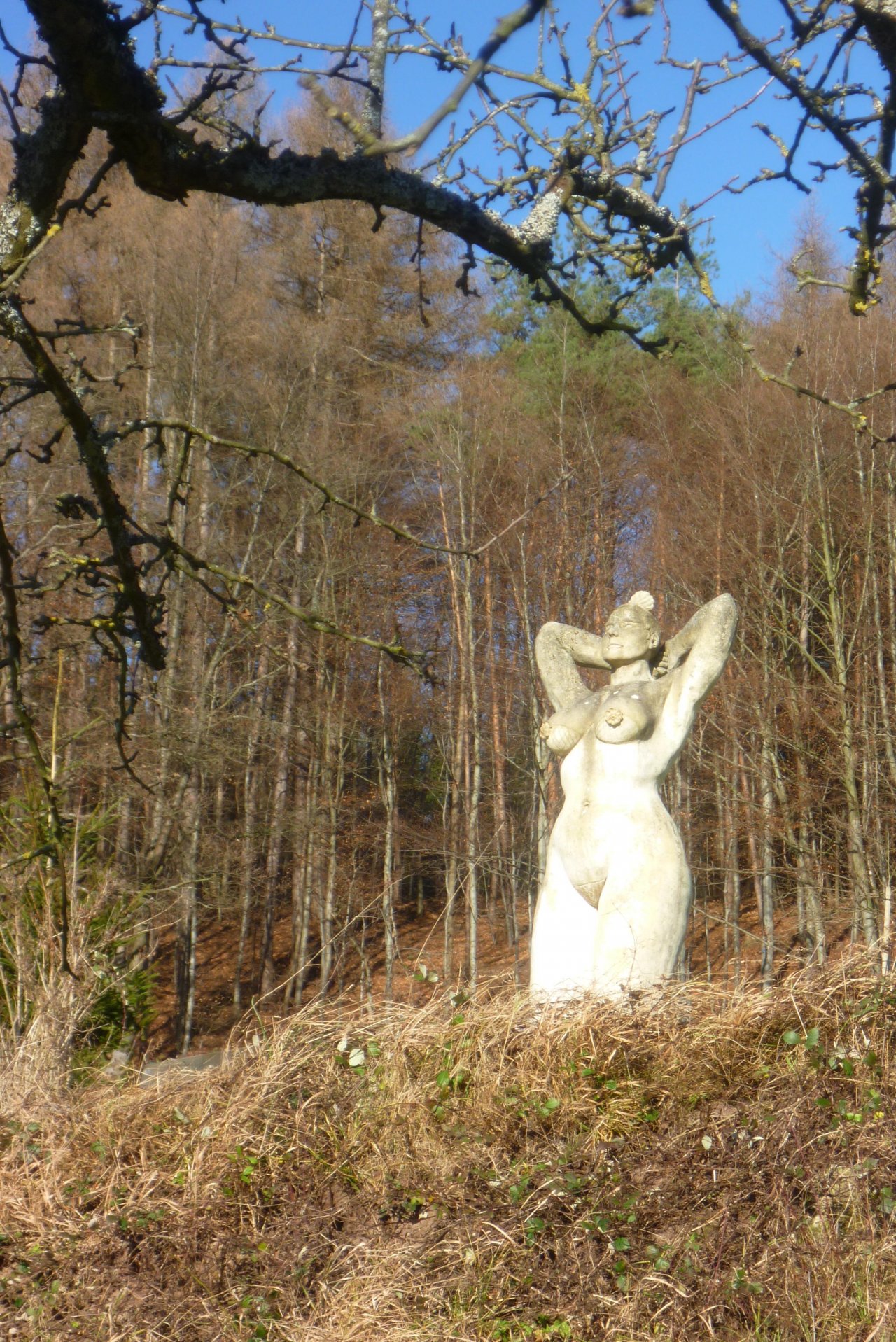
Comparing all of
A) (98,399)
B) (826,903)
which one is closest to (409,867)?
(826,903)

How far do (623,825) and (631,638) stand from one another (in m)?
0.97

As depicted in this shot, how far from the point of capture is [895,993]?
193 inches

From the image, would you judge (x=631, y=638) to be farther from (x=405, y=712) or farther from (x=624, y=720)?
(x=405, y=712)

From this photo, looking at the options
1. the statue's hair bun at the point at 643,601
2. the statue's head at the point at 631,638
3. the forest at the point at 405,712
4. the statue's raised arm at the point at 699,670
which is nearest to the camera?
the forest at the point at 405,712

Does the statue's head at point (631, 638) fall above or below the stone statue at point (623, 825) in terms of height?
above

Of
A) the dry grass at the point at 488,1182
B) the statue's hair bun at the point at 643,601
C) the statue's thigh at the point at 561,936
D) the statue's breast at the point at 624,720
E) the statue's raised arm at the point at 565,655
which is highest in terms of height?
the statue's hair bun at the point at 643,601

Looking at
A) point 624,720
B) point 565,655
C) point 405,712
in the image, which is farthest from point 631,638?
point 405,712

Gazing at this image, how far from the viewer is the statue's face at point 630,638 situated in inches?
247

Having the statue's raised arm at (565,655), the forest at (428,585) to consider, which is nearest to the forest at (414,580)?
the forest at (428,585)

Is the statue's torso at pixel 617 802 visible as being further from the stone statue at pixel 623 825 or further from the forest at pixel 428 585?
the forest at pixel 428 585

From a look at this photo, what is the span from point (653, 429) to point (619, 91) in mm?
19486

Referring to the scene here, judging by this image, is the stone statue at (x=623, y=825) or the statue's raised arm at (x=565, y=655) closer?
the stone statue at (x=623, y=825)

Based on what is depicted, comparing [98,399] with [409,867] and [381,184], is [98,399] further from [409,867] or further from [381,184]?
[381,184]

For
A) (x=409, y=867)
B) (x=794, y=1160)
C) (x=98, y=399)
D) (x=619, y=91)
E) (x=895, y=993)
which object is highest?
(x=98, y=399)
